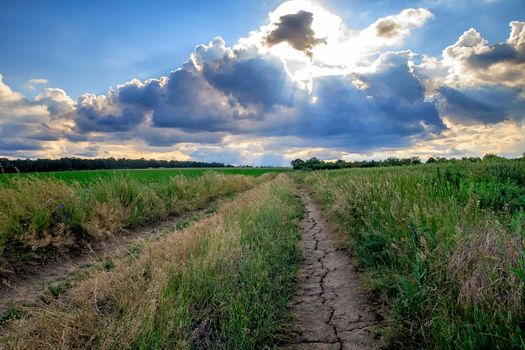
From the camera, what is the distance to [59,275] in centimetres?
707

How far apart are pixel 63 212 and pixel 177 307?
6866mm

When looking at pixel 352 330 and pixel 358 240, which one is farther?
pixel 358 240

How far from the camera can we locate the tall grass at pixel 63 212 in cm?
785

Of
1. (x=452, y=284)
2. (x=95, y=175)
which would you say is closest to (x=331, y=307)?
(x=452, y=284)

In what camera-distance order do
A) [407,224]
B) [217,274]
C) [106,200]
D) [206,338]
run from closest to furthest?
[206,338] → [217,274] → [407,224] → [106,200]

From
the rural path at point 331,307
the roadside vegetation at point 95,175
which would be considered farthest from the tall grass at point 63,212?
the rural path at point 331,307

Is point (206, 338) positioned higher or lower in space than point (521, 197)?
lower

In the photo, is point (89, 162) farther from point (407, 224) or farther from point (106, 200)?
point (407, 224)

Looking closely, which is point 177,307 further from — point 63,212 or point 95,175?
point 95,175

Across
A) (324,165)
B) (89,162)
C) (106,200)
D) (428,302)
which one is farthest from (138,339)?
(324,165)

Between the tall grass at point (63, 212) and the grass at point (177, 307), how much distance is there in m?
3.28

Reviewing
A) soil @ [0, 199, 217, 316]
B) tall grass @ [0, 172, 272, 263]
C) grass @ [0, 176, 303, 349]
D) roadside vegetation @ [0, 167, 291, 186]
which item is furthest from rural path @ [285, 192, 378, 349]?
roadside vegetation @ [0, 167, 291, 186]

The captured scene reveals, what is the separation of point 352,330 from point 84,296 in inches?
130

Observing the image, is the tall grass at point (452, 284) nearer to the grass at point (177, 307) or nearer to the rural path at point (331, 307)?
the rural path at point (331, 307)
